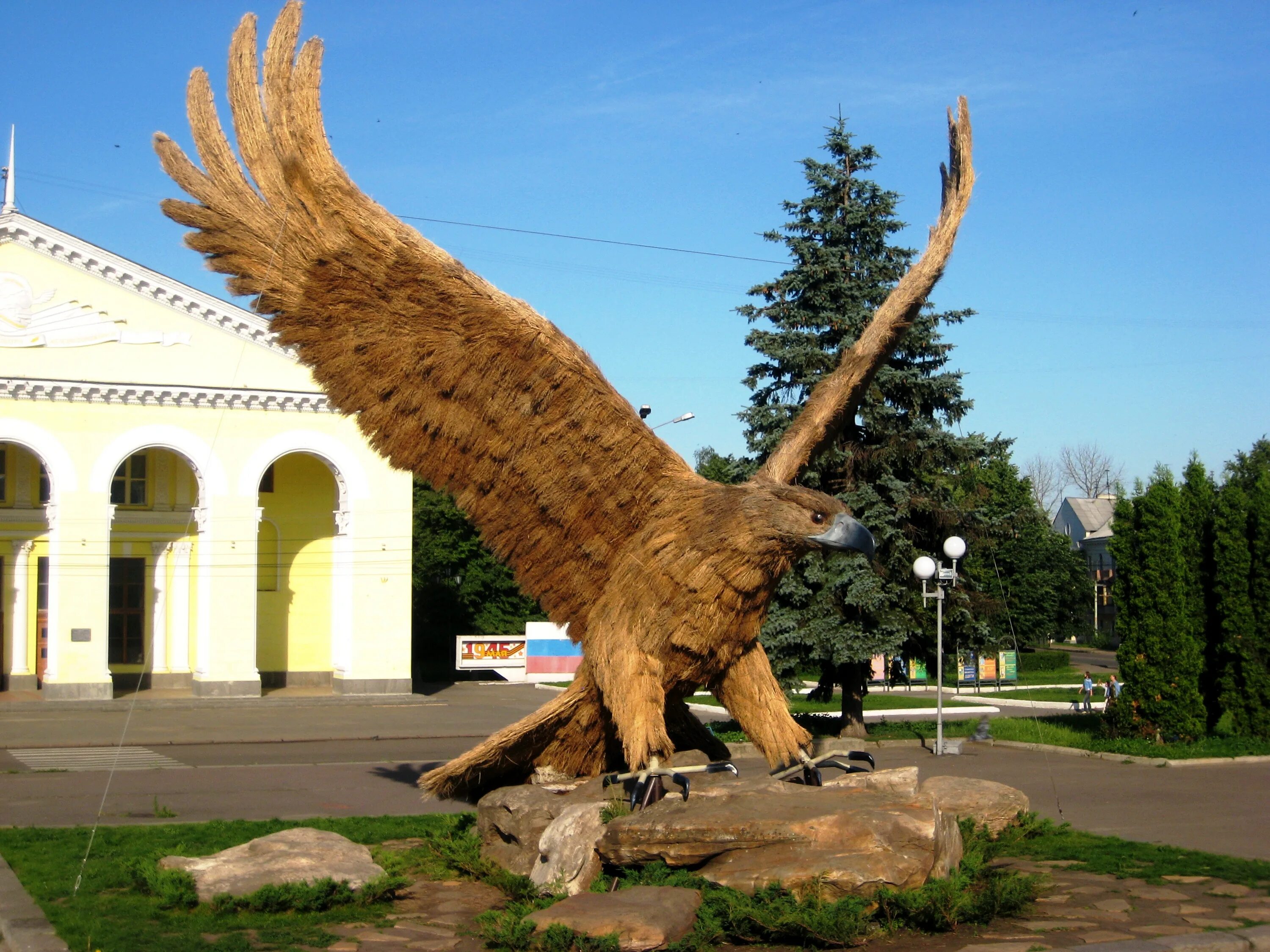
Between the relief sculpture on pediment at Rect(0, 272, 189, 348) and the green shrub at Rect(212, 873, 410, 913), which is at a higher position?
the relief sculpture on pediment at Rect(0, 272, 189, 348)

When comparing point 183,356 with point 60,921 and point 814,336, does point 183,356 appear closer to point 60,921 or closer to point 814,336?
point 814,336

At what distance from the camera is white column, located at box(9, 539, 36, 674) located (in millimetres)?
30891

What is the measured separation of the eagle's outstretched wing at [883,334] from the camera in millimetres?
8773

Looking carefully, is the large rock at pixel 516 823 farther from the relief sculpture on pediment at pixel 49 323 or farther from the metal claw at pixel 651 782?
the relief sculpture on pediment at pixel 49 323

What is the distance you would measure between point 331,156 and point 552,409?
7.38 ft

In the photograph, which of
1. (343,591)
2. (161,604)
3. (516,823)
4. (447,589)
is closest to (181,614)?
(161,604)

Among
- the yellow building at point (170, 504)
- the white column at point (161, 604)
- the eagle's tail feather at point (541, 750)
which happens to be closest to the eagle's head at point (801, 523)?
the eagle's tail feather at point (541, 750)

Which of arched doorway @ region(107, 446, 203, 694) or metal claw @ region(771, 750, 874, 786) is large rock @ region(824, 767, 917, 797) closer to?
metal claw @ region(771, 750, 874, 786)

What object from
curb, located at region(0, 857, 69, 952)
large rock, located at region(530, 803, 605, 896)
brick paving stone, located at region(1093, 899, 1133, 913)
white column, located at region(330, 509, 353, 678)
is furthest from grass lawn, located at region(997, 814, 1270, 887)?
white column, located at region(330, 509, 353, 678)

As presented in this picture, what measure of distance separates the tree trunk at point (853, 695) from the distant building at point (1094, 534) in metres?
42.7

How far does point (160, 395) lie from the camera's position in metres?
30.5

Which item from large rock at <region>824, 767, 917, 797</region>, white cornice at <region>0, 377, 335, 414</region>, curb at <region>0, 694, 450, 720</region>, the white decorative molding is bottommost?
curb at <region>0, 694, 450, 720</region>

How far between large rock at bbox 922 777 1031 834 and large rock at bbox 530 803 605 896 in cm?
329

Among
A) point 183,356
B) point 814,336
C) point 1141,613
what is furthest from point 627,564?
point 183,356
